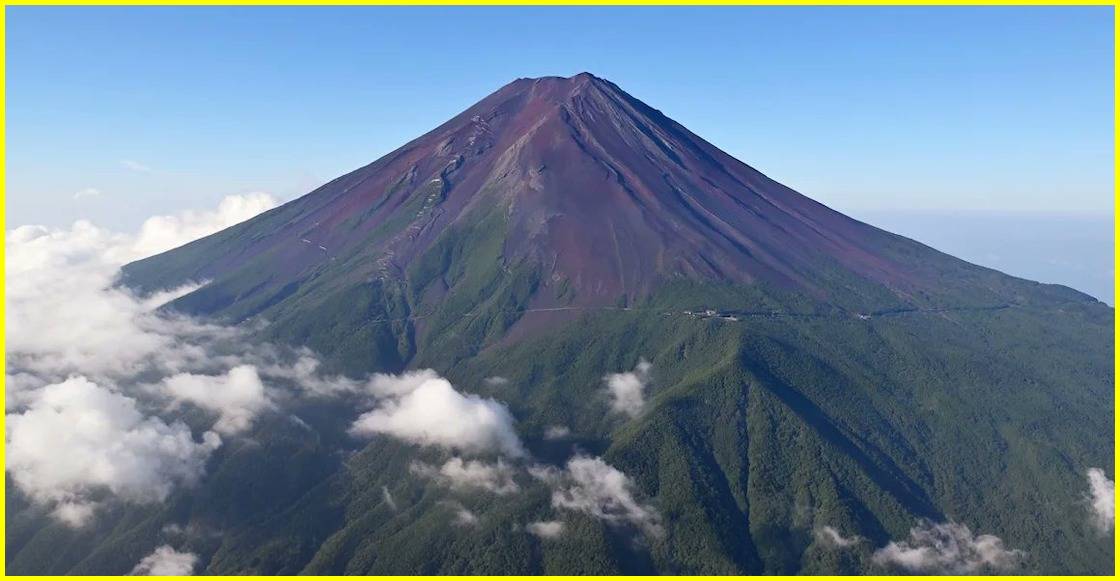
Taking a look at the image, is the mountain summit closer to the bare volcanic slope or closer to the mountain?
the bare volcanic slope

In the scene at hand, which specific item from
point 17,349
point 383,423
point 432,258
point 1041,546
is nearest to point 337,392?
point 383,423

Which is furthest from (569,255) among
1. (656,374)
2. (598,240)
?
(656,374)

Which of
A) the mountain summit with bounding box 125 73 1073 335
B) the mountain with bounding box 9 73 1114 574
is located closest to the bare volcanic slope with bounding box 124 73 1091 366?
the mountain summit with bounding box 125 73 1073 335

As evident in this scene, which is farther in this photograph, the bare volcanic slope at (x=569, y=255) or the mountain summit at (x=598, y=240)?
the mountain summit at (x=598, y=240)

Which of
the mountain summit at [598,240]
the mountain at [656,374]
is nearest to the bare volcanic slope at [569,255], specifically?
the mountain summit at [598,240]

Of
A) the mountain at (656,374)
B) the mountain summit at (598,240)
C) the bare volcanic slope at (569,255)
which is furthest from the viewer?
the mountain summit at (598,240)

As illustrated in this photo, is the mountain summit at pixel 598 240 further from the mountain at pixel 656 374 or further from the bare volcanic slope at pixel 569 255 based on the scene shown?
the mountain at pixel 656 374

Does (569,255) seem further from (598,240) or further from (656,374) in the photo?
(656,374)

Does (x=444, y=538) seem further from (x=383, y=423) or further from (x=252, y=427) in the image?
(x=252, y=427)
